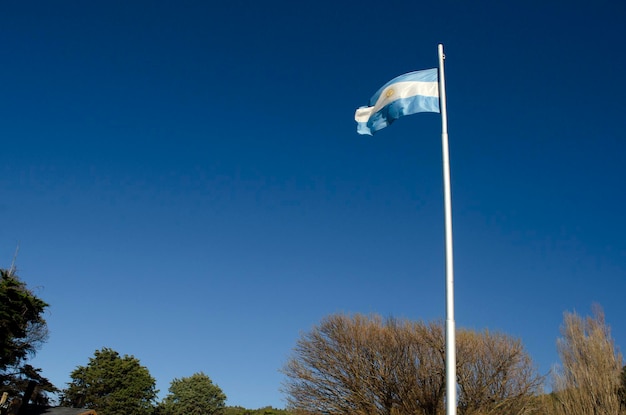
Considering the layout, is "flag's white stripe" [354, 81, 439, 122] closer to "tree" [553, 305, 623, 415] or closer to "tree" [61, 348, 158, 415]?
"tree" [553, 305, 623, 415]

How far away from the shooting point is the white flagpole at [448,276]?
8.70 metres

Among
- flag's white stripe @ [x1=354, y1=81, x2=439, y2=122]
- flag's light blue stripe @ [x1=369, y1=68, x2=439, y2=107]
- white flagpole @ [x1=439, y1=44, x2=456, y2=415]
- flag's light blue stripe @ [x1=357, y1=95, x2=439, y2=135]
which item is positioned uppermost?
flag's light blue stripe @ [x1=369, y1=68, x2=439, y2=107]

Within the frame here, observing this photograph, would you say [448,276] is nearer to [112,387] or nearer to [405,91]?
[405,91]

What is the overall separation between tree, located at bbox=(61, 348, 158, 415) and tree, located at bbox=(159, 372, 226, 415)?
1634 centimetres

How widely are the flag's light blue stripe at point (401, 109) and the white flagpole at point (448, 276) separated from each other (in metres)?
0.23

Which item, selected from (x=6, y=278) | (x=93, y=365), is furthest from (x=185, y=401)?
(x=6, y=278)

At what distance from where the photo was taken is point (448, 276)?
9.28 m

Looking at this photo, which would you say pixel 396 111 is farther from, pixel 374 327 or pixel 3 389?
pixel 3 389

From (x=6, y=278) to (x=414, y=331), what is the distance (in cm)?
2504

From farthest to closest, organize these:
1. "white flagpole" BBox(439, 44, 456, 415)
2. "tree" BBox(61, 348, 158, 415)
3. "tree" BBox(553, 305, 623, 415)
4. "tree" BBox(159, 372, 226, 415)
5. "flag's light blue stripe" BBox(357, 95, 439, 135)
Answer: "tree" BBox(159, 372, 226, 415) < "tree" BBox(61, 348, 158, 415) < "tree" BBox(553, 305, 623, 415) < "flag's light blue stripe" BBox(357, 95, 439, 135) < "white flagpole" BBox(439, 44, 456, 415)

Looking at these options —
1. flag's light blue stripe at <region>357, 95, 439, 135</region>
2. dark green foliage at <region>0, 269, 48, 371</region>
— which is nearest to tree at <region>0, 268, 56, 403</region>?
dark green foliage at <region>0, 269, 48, 371</region>

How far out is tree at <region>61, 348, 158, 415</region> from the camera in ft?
205

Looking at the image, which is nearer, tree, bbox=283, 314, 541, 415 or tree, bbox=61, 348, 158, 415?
tree, bbox=283, 314, 541, 415

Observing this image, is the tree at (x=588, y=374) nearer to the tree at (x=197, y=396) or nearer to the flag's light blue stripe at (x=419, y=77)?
the flag's light blue stripe at (x=419, y=77)
